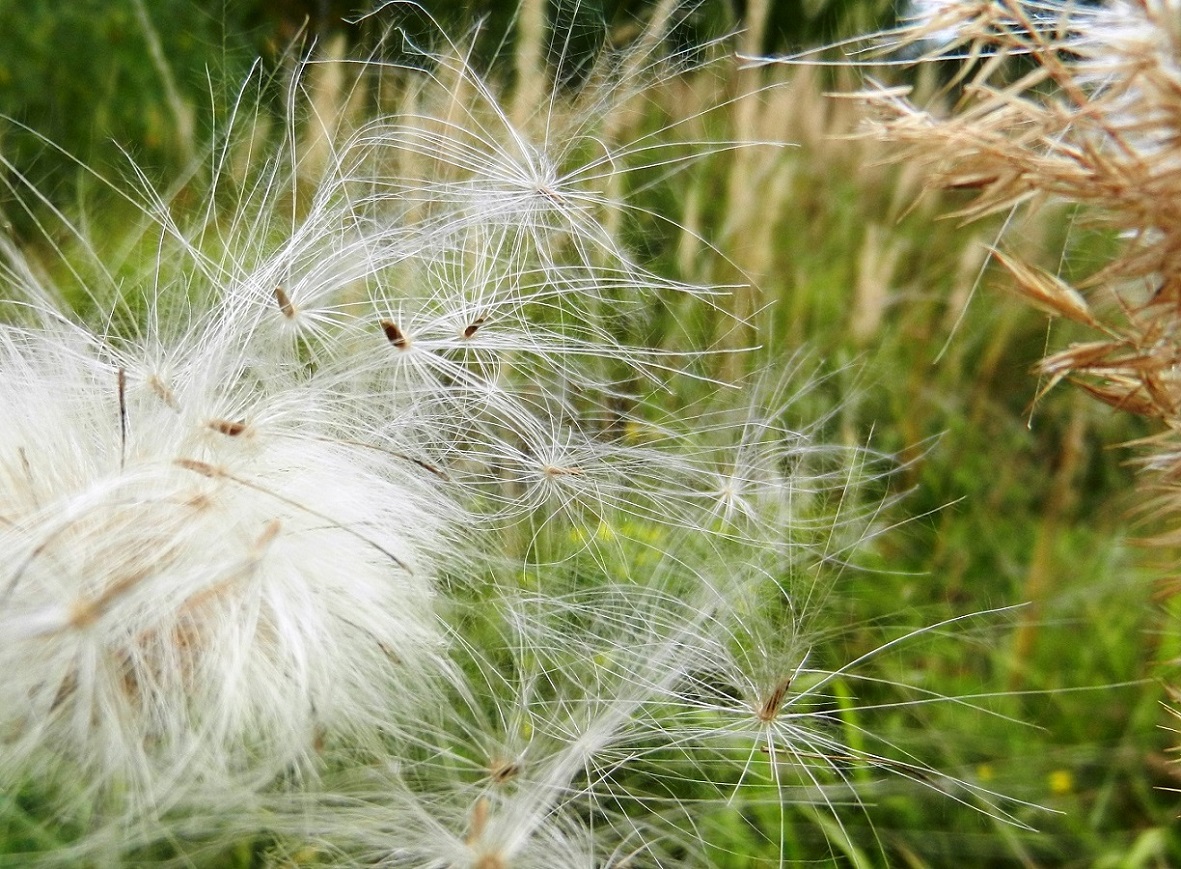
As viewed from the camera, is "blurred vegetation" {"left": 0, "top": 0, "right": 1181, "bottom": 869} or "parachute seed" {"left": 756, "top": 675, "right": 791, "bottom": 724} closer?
"parachute seed" {"left": 756, "top": 675, "right": 791, "bottom": 724}

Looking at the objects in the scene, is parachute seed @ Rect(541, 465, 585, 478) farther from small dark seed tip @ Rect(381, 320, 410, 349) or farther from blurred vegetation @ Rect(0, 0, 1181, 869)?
blurred vegetation @ Rect(0, 0, 1181, 869)

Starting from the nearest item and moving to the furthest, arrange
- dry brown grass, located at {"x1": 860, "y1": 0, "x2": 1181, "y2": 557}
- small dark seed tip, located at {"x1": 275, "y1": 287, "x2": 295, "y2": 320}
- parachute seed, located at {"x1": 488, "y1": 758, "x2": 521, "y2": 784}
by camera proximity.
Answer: dry brown grass, located at {"x1": 860, "y1": 0, "x2": 1181, "y2": 557}, parachute seed, located at {"x1": 488, "y1": 758, "x2": 521, "y2": 784}, small dark seed tip, located at {"x1": 275, "y1": 287, "x2": 295, "y2": 320}

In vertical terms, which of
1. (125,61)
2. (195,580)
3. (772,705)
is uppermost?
(125,61)

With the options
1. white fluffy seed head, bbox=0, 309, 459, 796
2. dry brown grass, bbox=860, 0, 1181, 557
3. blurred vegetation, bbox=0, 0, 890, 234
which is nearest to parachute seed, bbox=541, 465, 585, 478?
white fluffy seed head, bbox=0, 309, 459, 796

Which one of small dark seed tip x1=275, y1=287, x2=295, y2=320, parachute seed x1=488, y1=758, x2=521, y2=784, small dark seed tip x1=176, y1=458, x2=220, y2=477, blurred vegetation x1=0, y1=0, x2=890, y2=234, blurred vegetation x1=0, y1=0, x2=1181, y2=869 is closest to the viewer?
small dark seed tip x1=176, y1=458, x2=220, y2=477

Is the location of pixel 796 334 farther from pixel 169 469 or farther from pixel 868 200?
pixel 169 469

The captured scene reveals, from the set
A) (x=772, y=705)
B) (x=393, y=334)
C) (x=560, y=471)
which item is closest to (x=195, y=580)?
(x=393, y=334)

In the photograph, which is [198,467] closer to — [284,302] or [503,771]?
[284,302]

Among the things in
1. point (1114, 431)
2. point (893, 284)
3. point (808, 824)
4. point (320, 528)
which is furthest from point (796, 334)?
point (320, 528)
